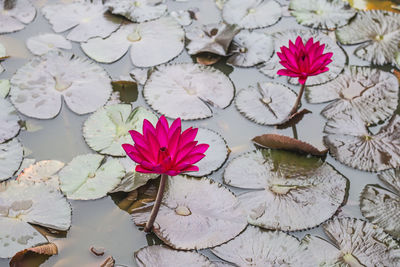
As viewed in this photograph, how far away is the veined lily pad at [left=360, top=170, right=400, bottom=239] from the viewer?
2.00 m

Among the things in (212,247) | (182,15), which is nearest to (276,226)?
(212,247)

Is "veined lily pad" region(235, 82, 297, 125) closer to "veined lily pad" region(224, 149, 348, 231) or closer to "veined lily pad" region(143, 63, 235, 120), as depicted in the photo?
"veined lily pad" region(143, 63, 235, 120)

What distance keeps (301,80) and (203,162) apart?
0.59 metres

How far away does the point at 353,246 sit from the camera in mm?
1920

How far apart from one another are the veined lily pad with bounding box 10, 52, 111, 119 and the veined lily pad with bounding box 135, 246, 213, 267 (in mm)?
848

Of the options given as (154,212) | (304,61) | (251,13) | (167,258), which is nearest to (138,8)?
(251,13)

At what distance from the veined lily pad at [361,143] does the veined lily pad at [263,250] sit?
535mm

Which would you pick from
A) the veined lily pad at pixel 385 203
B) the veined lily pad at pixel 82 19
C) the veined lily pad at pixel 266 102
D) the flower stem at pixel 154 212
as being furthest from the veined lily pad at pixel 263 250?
the veined lily pad at pixel 82 19

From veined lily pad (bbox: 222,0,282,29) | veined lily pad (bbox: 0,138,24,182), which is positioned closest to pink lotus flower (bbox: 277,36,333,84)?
veined lily pad (bbox: 222,0,282,29)

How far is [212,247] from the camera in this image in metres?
1.91

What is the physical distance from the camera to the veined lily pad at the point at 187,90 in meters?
2.42

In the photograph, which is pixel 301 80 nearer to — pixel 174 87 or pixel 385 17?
pixel 174 87

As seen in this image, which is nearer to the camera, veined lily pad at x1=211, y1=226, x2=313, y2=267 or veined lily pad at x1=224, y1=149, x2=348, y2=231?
veined lily pad at x1=211, y1=226, x2=313, y2=267

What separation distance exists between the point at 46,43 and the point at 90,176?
40.5 inches
